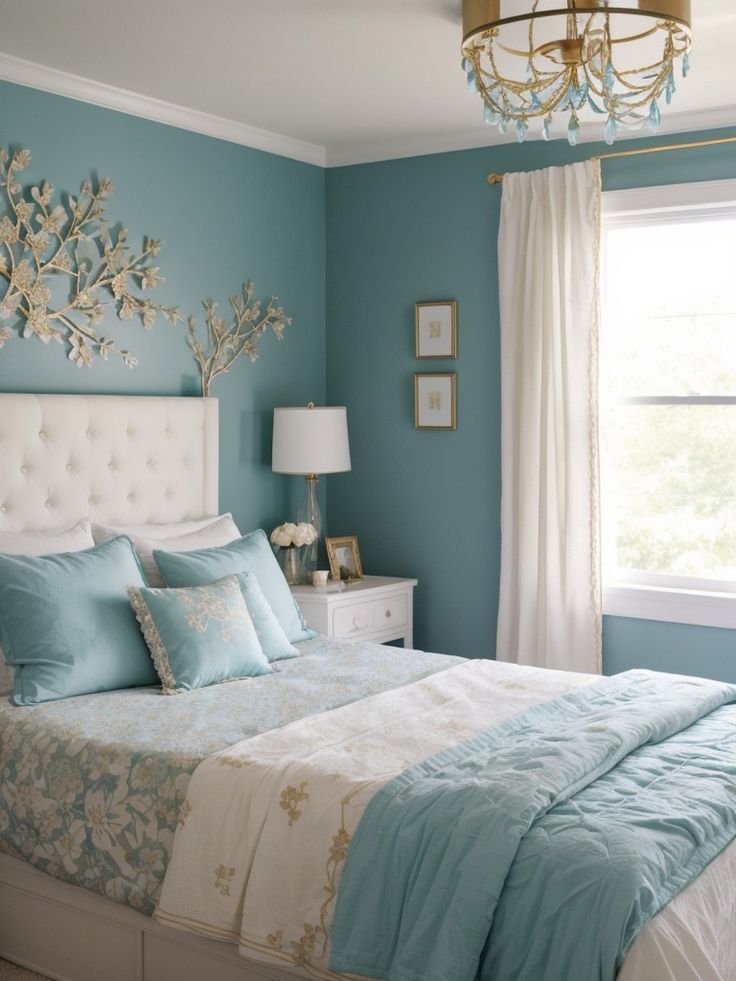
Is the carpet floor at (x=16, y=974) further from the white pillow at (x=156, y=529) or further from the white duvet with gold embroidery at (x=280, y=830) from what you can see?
the white pillow at (x=156, y=529)

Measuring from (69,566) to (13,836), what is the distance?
0.82 metres

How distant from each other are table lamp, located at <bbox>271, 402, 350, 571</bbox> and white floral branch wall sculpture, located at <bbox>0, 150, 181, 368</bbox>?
74cm

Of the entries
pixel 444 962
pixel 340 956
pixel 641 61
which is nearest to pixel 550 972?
pixel 444 962

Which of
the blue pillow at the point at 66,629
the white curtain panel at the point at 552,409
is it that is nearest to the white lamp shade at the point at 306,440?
the white curtain panel at the point at 552,409

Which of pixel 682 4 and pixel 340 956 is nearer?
pixel 340 956

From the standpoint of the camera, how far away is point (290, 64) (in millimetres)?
3910

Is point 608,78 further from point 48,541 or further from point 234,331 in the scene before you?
point 234,331

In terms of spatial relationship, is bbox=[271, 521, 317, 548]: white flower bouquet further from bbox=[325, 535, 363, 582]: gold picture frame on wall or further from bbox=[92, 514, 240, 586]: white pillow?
bbox=[92, 514, 240, 586]: white pillow

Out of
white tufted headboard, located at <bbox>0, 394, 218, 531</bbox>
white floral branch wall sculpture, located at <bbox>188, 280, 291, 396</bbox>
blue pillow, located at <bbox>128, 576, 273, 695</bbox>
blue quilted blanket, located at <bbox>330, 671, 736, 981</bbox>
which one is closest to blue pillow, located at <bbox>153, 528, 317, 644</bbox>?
blue pillow, located at <bbox>128, 576, 273, 695</bbox>

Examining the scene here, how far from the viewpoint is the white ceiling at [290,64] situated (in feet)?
11.2

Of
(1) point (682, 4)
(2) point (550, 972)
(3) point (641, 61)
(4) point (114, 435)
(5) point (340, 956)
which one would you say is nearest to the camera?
(2) point (550, 972)

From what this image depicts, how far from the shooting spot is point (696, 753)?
2.75 m

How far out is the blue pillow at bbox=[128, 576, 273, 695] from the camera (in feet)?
11.1

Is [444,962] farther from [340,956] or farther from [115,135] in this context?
[115,135]
